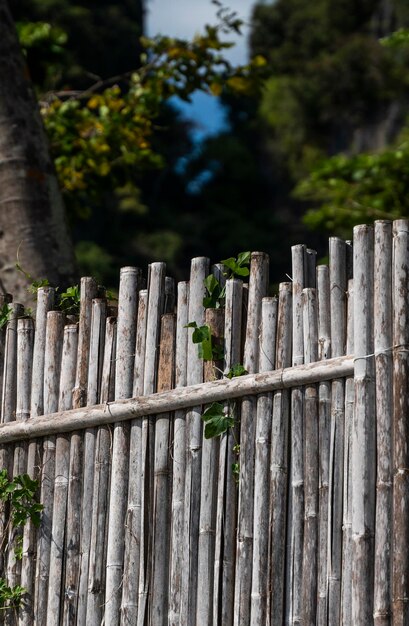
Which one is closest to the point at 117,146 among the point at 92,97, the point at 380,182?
the point at 92,97

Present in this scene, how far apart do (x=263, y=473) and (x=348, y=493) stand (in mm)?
309

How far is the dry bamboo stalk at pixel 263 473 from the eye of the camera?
12.4 ft

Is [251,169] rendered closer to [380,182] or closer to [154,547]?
[380,182]

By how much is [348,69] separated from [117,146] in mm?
27001

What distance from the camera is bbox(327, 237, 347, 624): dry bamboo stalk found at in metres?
3.64

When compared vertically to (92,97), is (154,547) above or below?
below

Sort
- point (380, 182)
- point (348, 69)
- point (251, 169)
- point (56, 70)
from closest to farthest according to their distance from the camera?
1. point (56, 70)
2. point (380, 182)
3. point (348, 69)
4. point (251, 169)

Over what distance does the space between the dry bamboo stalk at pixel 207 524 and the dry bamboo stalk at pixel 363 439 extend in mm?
529

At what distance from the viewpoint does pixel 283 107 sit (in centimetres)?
3588

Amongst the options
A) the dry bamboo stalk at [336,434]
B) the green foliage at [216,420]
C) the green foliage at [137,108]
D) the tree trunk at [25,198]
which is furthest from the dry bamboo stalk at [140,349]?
the green foliage at [137,108]

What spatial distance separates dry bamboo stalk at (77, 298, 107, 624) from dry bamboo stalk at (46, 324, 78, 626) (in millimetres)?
86

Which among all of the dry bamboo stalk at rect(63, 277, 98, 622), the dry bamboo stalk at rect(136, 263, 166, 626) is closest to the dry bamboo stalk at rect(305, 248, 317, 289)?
the dry bamboo stalk at rect(136, 263, 166, 626)

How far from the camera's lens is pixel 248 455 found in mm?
3885

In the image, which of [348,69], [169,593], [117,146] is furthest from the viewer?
[348,69]
